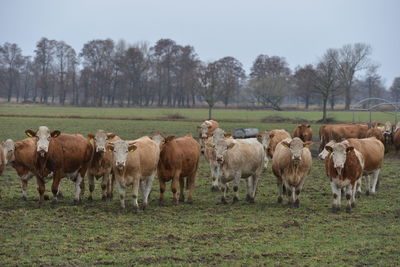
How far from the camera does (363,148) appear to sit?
13.4m

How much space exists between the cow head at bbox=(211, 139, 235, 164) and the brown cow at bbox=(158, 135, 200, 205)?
0.82 meters

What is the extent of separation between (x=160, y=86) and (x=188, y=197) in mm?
83119

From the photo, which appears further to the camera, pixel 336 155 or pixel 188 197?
pixel 188 197

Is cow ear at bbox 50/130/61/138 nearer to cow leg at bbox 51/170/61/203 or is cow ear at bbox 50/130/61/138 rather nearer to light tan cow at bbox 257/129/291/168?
cow leg at bbox 51/170/61/203

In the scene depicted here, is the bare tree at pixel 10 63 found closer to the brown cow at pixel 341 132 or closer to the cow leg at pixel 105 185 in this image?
the brown cow at pixel 341 132

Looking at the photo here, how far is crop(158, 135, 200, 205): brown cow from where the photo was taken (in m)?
12.6

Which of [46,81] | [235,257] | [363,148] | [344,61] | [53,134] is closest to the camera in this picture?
[235,257]

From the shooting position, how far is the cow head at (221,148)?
12.3m

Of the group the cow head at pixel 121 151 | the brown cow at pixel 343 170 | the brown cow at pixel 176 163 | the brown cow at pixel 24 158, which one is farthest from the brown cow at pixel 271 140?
the brown cow at pixel 24 158

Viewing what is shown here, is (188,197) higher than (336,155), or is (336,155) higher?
(336,155)

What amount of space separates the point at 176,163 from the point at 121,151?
5.97 feet

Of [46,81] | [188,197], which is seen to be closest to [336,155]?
[188,197]

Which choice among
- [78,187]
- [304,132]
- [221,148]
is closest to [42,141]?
[78,187]

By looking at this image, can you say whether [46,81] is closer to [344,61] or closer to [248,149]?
[344,61]
